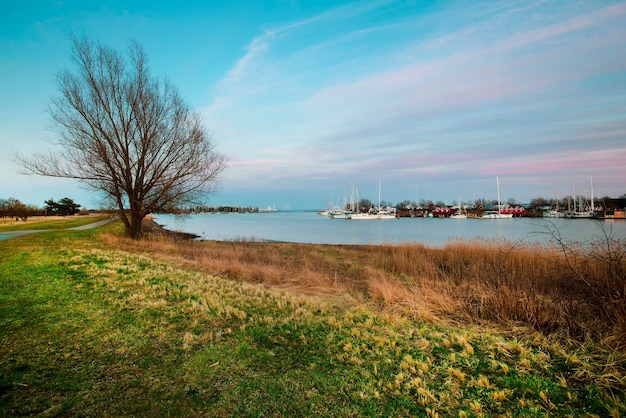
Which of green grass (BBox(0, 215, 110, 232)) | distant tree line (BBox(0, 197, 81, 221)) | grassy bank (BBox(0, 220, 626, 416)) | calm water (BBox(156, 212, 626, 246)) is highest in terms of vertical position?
distant tree line (BBox(0, 197, 81, 221))

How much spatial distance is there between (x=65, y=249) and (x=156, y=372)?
480 inches

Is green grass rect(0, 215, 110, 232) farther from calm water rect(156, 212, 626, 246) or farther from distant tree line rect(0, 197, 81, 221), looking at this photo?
calm water rect(156, 212, 626, 246)

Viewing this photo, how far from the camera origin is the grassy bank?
11.0 feet

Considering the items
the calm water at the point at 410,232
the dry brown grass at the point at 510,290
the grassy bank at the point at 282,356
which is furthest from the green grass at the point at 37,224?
the grassy bank at the point at 282,356

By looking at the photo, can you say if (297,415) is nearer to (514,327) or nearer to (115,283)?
(514,327)

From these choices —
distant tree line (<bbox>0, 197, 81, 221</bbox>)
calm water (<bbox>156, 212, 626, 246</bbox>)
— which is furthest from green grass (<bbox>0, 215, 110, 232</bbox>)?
calm water (<bbox>156, 212, 626, 246</bbox>)

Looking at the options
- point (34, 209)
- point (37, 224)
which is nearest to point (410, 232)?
point (37, 224)

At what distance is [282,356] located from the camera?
15.0ft

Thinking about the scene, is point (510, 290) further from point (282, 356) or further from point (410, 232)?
point (410, 232)

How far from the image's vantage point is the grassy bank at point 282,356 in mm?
3361

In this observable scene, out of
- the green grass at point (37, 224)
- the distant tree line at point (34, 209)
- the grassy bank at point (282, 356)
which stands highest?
the distant tree line at point (34, 209)

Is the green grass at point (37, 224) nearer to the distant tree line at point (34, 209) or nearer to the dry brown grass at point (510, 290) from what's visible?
the distant tree line at point (34, 209)

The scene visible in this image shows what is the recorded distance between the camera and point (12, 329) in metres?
5.20

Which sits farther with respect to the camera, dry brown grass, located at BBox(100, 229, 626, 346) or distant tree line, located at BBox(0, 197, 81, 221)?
distant tree line, located at BBox(0, 197, 81, 221)
